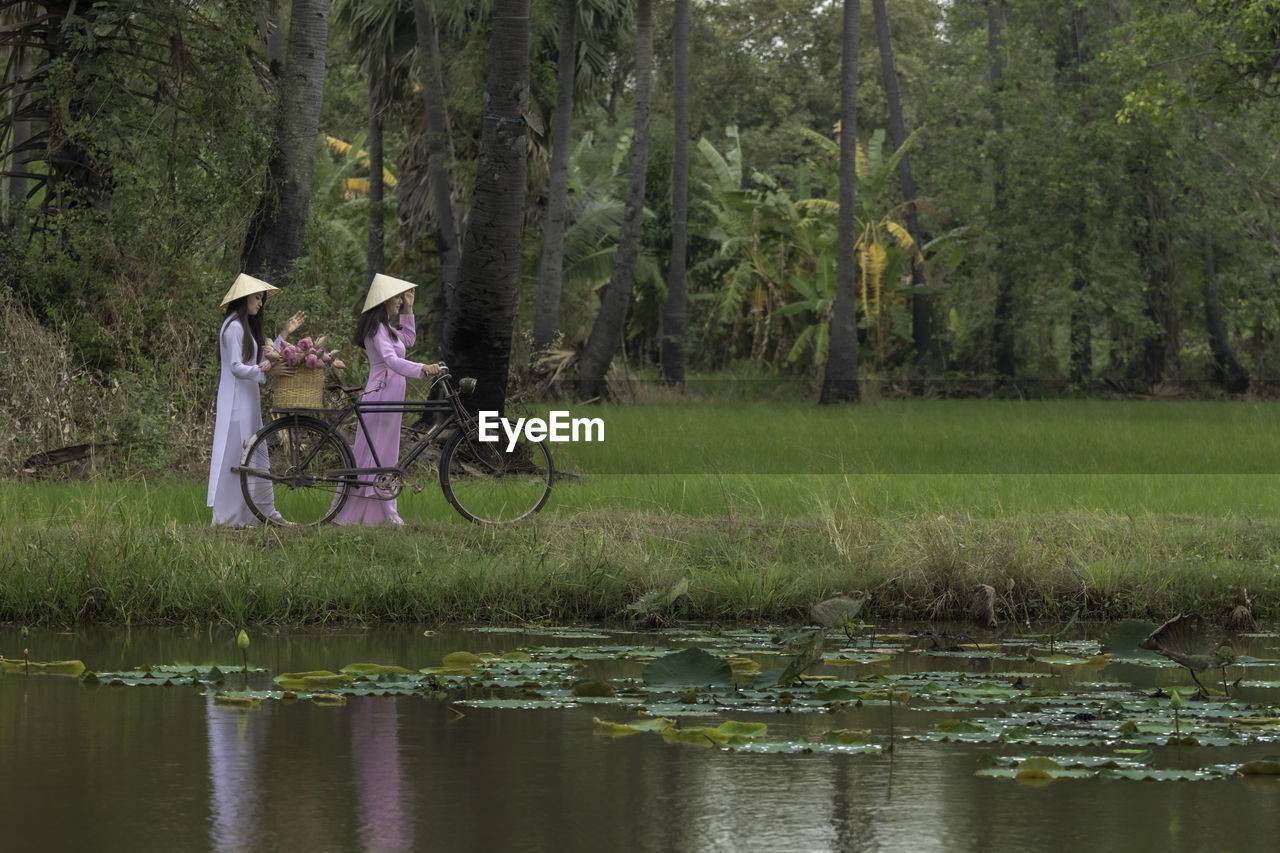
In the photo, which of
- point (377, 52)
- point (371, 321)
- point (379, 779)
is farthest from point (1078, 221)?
point (379, 779)

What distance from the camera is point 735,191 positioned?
1618 inches

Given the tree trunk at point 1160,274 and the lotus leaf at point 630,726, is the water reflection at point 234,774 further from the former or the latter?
the tree trunk at point 1160,274

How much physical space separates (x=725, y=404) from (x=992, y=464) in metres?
14.4

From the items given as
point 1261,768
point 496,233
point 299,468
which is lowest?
point 1261,768

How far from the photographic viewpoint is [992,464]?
2214 cm

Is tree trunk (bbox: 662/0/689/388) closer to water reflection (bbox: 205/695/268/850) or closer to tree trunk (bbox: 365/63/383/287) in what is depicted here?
tree trunk (bbox: 365/63/383/287)

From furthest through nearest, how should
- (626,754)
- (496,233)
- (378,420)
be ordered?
(496,233), (378,420), (626,754)

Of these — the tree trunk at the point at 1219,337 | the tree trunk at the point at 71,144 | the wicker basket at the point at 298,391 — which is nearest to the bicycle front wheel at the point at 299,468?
the wicker basket at the point at 298,391

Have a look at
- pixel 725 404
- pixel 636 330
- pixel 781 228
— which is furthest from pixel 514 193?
pixel 636 330

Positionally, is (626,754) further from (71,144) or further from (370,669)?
(71,144)

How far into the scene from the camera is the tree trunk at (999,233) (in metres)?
39.7

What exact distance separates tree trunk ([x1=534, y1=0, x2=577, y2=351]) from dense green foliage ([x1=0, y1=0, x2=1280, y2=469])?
1.04m

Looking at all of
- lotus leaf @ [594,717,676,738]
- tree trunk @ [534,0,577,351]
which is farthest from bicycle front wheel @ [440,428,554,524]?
tree trunk @ [534,0,577,351]

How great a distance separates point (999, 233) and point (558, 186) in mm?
10814
